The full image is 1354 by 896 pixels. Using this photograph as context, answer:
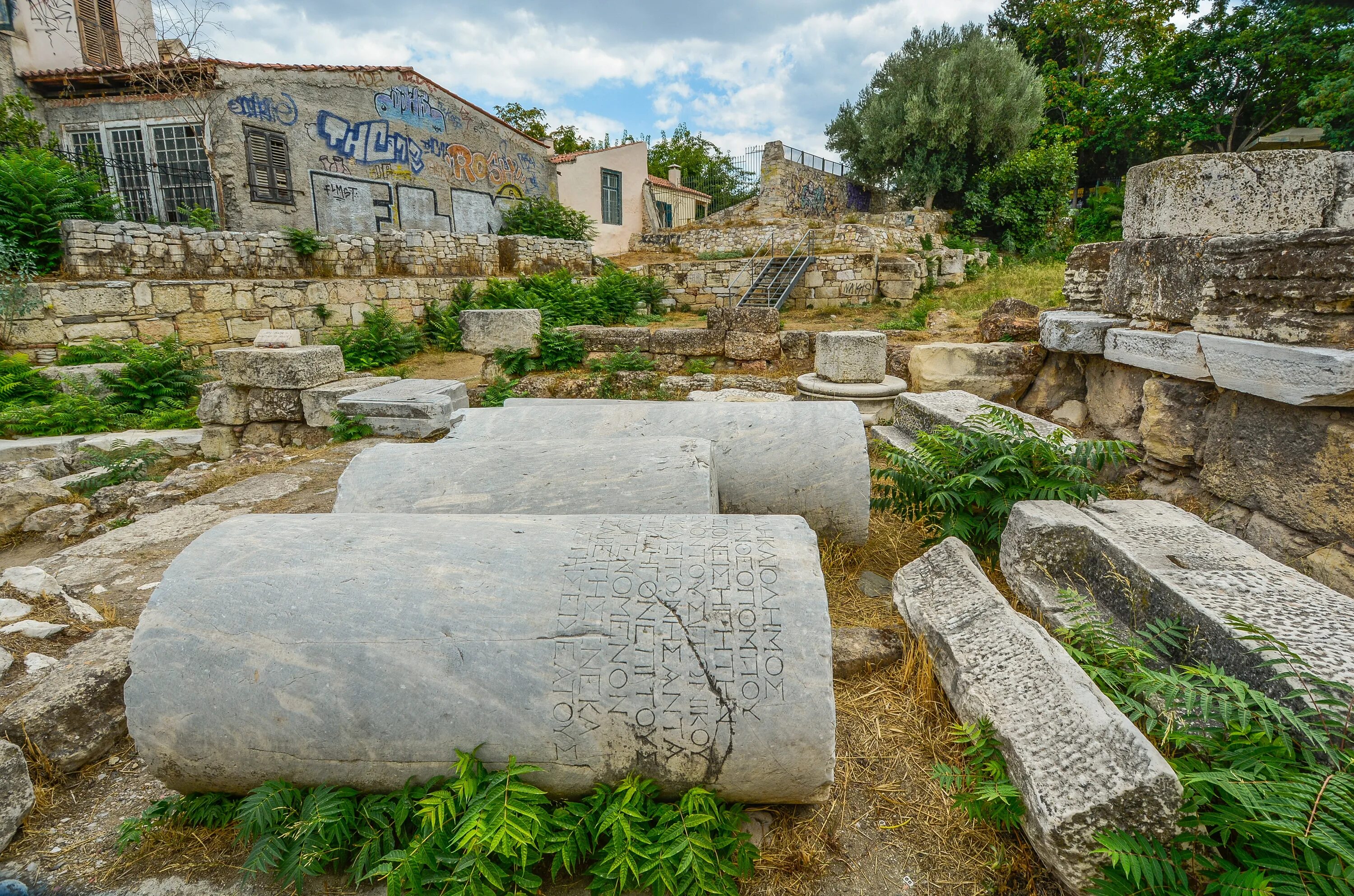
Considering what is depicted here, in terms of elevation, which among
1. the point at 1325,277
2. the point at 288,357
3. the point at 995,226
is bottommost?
the point at 288,357

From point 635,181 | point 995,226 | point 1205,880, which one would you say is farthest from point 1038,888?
point 635,181

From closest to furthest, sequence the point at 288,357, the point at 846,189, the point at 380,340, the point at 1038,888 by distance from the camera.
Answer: the point at 1038,888
the point at 288,357
the point at 380,340
the point at 846,189

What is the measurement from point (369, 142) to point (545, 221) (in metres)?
4.38

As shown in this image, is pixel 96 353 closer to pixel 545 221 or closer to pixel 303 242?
pixel 303 242

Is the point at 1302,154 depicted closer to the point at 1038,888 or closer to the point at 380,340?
the point at 1038,888

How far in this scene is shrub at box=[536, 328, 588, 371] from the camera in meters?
8.67

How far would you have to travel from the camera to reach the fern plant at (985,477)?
128 inches

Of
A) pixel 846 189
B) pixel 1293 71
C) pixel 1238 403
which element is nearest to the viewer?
pixel 1238 403

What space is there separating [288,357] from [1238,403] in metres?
7.82

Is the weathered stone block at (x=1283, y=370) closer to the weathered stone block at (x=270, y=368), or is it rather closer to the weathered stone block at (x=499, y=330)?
the weathered stone block at (x=499, y=330)

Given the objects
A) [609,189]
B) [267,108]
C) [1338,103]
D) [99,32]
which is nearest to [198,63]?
[267,108]

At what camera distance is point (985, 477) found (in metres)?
3.27

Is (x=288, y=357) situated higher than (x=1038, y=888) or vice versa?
(x=288, y=357)

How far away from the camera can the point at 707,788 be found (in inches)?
71.8
